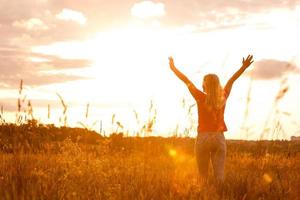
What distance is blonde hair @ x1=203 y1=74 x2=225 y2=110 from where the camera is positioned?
6.94 m

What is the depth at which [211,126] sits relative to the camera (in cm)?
704

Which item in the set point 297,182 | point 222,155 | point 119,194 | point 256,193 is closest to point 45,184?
point 119,194

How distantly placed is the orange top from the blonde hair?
0.38 ft

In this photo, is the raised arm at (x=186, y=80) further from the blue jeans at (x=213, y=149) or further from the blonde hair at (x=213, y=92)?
the blue jeans at (x=213, y=149)

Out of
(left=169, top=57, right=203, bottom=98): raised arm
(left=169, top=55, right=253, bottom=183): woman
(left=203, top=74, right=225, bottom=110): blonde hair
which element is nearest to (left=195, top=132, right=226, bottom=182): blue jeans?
(left=169, top=55, right=253, bottom=183): woman

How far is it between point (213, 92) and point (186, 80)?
31.2 inches

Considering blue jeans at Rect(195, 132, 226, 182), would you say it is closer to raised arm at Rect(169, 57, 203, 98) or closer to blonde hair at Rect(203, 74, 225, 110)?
blonde hair at Rect(203, 74, 225, 110)

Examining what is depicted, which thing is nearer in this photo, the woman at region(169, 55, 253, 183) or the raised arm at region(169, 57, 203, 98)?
the woman at region(169, 55, 253, 183)

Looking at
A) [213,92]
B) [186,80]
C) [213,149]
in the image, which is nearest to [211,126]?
[213,149]

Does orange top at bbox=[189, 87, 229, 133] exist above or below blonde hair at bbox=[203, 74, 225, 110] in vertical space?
below

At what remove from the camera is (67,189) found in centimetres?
473

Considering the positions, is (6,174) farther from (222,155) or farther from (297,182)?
(297,182)

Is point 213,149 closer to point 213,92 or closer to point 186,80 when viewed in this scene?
point 213,92

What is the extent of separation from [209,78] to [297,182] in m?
2.06
